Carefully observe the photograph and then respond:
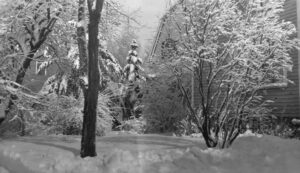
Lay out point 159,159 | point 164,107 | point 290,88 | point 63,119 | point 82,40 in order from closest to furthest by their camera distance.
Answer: point 159,159 → point 82,40 → point 290,88 → point 63,119 → point 164,107

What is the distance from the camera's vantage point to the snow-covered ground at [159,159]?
602 centimetres

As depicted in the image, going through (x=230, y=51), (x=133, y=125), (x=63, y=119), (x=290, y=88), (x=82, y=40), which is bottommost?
(x=133, y=125)

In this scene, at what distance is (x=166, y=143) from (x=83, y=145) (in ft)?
7.36

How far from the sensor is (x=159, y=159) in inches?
255

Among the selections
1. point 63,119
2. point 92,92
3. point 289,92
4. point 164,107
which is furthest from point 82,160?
point 164,107

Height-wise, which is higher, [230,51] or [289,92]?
[230,51]

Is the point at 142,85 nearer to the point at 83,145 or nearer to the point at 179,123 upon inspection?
the point at 179,123

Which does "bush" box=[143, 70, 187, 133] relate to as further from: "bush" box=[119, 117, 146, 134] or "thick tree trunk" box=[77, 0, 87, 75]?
"thick tree trunk" box=[77, 0, 87, 75]

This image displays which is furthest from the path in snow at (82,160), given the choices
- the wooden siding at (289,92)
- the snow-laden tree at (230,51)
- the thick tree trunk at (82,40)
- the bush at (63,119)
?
the wooden siding at (289,92)

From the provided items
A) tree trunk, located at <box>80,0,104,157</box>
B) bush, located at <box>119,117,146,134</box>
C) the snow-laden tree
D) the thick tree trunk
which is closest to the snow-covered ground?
tree trunk, located at <box>80,0,104,157</box>

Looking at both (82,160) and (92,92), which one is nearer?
(82,160)

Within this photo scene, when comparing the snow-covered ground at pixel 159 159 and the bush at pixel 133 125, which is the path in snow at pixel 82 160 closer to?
the snow-covered ground at pixel 159 159

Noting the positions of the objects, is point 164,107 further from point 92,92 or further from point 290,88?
point 92,92

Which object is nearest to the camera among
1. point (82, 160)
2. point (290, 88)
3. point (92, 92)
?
point (82, 160)
